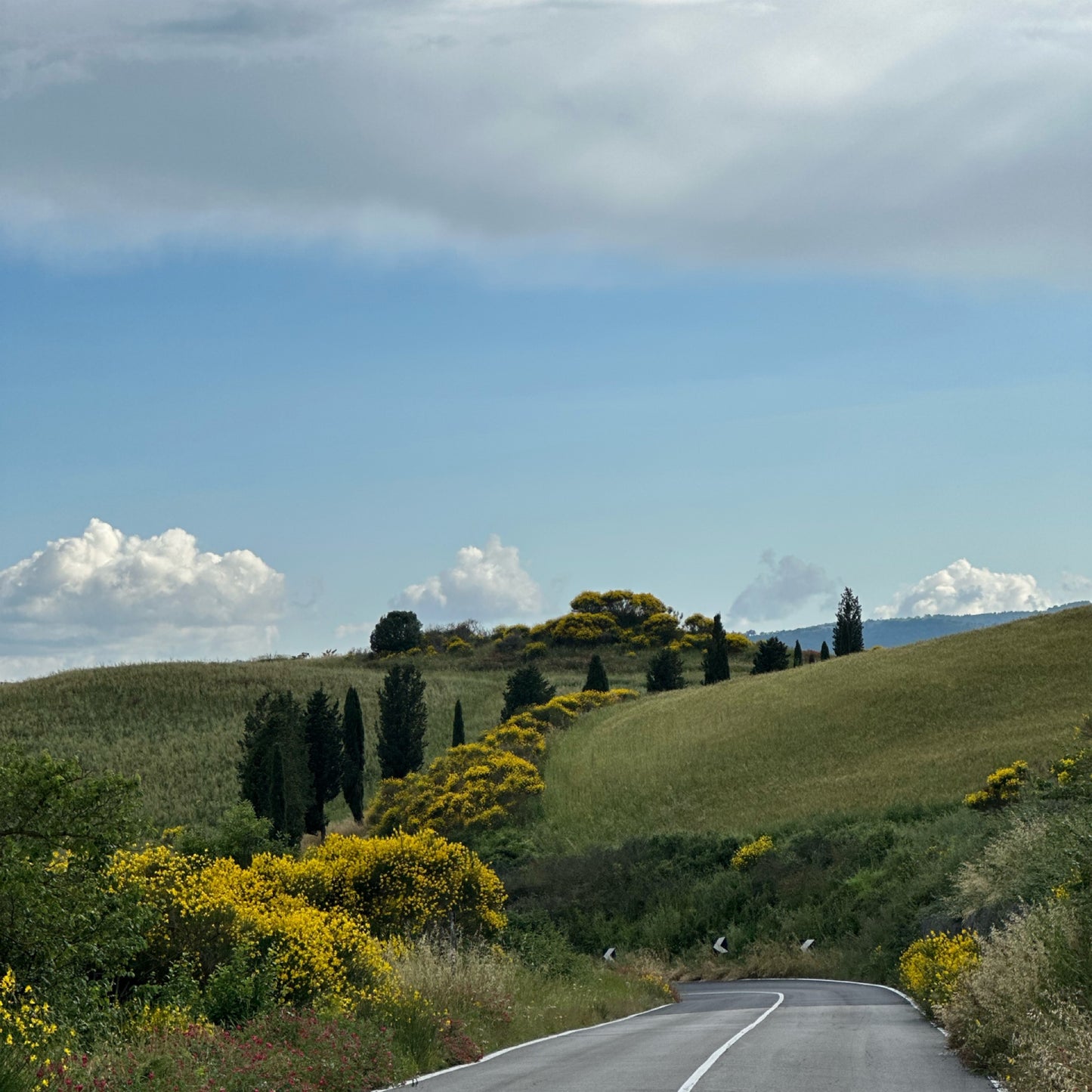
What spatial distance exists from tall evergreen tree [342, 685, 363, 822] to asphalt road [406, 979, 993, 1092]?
1783 inches

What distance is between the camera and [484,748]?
62.0m

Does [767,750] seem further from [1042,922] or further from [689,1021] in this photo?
[1042,922]

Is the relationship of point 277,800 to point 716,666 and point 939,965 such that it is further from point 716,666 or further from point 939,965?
point 716,666

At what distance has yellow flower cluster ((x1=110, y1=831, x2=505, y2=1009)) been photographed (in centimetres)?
1559

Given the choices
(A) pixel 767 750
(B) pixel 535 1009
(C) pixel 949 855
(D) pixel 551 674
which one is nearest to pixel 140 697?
(D) pixel 551 674

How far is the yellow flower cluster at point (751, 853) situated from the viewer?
42844 millimetres

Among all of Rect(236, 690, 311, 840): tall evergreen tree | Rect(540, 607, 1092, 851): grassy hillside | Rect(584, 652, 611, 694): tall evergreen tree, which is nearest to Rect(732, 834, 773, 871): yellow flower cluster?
Rect(540, 607, 1092, 851): grassy hillside

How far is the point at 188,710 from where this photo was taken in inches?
3708

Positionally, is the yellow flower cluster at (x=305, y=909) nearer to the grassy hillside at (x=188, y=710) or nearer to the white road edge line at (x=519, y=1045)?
the white road edge line at (x=519, y=1045)

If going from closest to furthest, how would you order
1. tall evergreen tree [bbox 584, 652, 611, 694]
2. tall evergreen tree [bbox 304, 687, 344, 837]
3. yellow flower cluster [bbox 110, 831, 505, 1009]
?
yellow flower cluster [bbox 110, 831, 505, 1009], tall evergreen tree [bbox 304, 687, 344, 837], tall evergreen tree [bbox 584, 652, 611, 694]

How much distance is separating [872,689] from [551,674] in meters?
53.5

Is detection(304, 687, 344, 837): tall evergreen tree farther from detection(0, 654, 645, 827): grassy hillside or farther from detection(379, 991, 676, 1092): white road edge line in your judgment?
detection(379, 991, 676, 1092): white road edge line

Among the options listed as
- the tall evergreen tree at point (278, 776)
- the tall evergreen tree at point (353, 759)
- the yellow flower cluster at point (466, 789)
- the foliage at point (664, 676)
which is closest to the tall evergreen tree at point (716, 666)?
the foliage at point (664, 676)

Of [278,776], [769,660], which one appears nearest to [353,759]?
[278,776]
